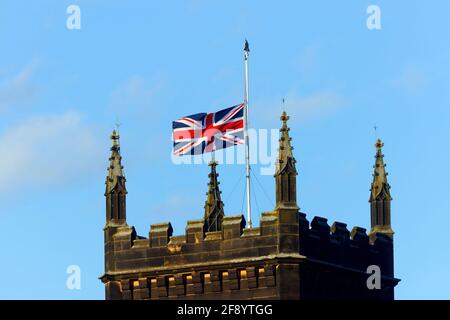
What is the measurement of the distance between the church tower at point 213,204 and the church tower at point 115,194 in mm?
4558

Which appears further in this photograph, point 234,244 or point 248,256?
point 234,244

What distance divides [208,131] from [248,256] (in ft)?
22.6

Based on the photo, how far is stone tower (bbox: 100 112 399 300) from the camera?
128000 mm

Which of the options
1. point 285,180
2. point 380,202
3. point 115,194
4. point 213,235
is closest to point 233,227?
point 213,235

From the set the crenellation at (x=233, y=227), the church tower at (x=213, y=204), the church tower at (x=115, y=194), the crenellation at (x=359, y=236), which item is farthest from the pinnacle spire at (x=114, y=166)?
the crenellation at (x=359, y=236)

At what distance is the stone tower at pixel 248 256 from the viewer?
128 m

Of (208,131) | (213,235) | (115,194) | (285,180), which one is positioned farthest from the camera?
(115,194)

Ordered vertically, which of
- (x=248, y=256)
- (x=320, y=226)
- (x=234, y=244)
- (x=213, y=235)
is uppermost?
(x=320, y=226)

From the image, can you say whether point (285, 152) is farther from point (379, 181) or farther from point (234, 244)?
point (379, 181)

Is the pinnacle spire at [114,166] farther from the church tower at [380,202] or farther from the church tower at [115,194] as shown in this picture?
the church tower at [380,202]

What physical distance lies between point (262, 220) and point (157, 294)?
647 cm

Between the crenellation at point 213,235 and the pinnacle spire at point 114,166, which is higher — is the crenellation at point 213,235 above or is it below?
below

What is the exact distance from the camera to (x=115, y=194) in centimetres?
13325
